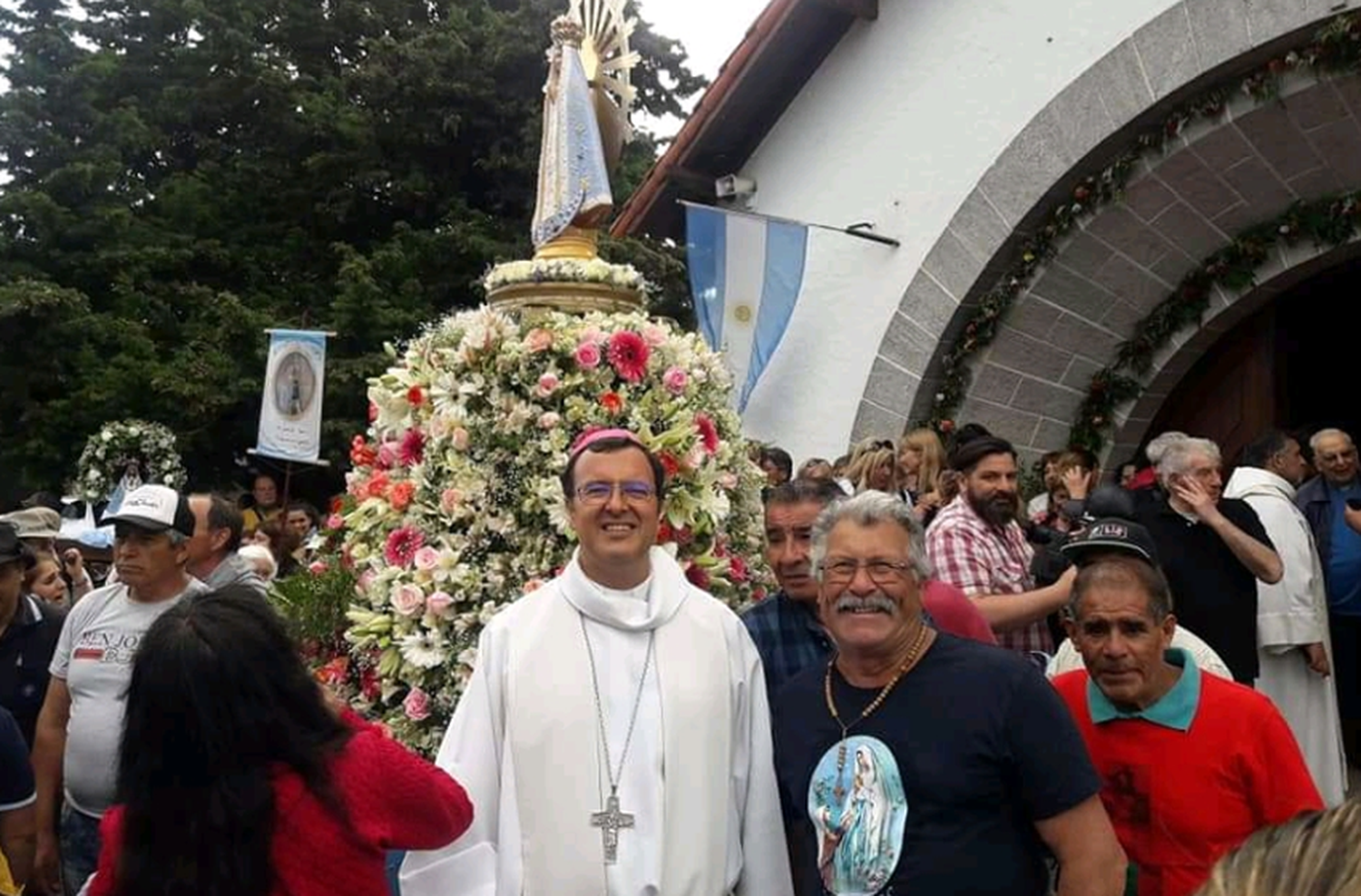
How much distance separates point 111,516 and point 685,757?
2.22m

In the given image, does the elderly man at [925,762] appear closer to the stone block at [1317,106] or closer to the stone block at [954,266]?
the stone block at [1317,106]

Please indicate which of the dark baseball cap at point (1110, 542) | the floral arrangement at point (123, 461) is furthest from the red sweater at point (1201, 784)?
the floral arrangement at point (123, 461)

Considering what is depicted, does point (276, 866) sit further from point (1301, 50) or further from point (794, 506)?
point (1301, 50)

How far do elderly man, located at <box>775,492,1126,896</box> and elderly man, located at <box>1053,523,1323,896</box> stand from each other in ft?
0.81

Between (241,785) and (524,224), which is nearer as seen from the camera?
(241,785)

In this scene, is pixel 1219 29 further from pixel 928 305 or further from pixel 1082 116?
pixel 928 305

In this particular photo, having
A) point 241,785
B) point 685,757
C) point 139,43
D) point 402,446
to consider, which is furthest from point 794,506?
point 139,43

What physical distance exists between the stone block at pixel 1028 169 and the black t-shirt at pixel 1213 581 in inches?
139

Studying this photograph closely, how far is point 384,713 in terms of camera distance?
14.3ft

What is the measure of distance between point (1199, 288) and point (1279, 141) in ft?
3.41

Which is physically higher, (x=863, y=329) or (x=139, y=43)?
(x=139, y=43)

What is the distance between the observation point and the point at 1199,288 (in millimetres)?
8344

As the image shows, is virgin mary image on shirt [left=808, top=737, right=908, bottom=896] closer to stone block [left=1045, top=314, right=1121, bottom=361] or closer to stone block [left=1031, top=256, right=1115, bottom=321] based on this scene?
stone block [left=1031, top=256, right=1115, bottom=321]

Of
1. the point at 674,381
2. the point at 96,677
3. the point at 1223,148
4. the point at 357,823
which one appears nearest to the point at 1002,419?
the point at 1223,148
